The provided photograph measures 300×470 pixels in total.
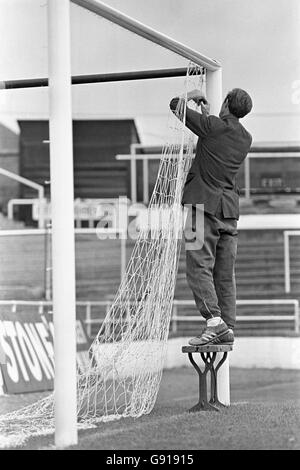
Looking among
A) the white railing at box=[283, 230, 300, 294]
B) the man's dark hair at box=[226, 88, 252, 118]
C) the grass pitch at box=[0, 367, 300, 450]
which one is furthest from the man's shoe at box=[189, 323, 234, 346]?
the white railing at box=[283, 230, 300, 294]

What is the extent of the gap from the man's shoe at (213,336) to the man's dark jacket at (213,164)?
2.07 ft

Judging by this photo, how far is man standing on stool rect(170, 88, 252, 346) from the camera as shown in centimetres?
531

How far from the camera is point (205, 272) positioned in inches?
209

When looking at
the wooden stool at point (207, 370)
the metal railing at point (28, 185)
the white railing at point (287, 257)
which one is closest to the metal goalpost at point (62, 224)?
the wooden stool at point (207, 370)

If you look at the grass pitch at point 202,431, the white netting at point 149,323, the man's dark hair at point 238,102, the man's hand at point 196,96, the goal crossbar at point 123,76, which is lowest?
the grass pitch at point 202,431

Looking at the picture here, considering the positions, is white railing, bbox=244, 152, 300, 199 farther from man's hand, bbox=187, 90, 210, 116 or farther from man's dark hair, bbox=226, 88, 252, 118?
man's dark hair, bbox=226, 88, 252, 118

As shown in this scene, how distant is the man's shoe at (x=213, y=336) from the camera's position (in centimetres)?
530

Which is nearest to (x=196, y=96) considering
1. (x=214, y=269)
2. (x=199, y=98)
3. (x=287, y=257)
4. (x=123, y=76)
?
(x=199, y=98)

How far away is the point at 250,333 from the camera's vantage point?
15.1 metres

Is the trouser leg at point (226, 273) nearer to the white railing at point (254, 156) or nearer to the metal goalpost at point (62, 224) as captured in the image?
the metal goalpost at point (62, 224)

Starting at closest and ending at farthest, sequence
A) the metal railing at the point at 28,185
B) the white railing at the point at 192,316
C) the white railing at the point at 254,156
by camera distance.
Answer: the white railing at the point at 192,316, the metal railing at the point at 28,185, the white railing at the point at 254,156

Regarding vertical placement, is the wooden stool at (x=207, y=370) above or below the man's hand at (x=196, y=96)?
below

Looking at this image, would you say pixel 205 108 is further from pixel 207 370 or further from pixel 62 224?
pixel 62 224
